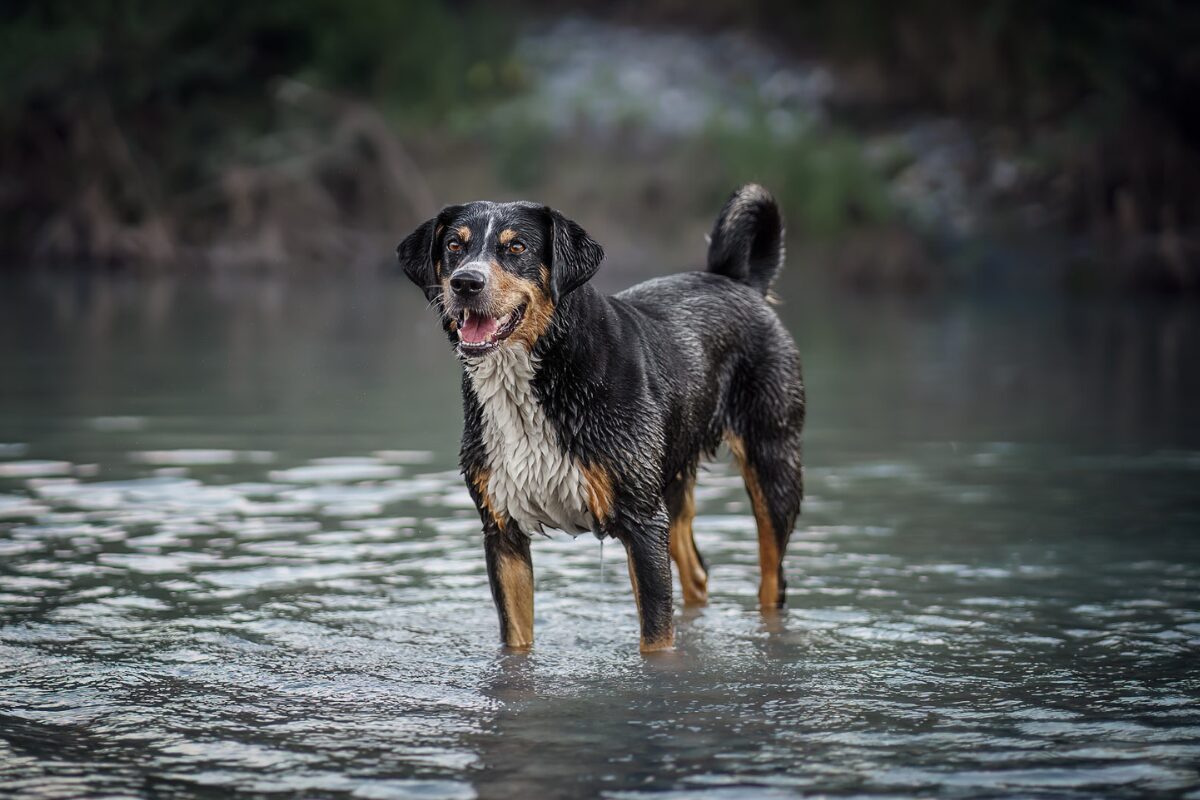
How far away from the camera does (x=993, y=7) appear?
36219 mm

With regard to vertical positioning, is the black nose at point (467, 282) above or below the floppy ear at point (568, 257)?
below

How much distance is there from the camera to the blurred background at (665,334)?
5.77 meters

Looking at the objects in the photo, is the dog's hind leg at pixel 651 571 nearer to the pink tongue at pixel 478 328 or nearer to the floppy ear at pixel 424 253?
the pink tongue at pixel 478 328

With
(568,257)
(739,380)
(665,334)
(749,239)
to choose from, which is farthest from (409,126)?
(568,257)

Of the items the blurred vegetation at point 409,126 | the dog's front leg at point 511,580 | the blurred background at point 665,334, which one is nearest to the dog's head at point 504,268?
the dog's front leg at point 511,580

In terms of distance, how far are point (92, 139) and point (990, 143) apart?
2016 cm

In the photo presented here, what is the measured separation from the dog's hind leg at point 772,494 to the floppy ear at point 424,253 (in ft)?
6.61

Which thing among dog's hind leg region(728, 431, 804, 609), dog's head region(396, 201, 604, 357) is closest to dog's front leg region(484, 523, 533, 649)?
dog's head region(396, 201, 604, 357)

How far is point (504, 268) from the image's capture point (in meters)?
6.20

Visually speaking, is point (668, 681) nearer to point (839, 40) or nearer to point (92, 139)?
point (92, 139)

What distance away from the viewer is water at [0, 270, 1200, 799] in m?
5.38

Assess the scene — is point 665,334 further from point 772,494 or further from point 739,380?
point 772,494

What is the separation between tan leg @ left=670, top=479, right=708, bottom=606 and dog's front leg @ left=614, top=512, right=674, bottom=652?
1.15 metres

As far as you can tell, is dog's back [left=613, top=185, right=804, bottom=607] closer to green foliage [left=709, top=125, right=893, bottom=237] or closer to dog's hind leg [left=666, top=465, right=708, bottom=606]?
dog's hind leg [left=666, top=465, right=708, bottom=606]
